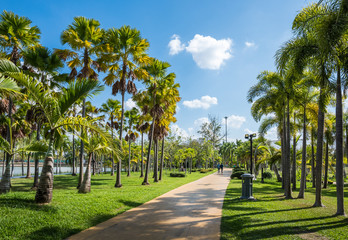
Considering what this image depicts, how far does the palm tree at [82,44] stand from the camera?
14.5 metres

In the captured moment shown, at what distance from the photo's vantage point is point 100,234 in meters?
5.94

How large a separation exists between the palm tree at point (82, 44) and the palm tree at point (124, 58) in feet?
2.97

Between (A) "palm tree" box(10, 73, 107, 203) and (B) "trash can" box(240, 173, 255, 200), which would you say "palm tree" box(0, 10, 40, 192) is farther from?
(B) "trash can" box(240, 173, 255, 200)

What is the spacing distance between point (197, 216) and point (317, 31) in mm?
7806

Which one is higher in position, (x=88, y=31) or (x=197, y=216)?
(x=88, y=31)

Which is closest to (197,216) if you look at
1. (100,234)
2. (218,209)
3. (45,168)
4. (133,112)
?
(218,209)

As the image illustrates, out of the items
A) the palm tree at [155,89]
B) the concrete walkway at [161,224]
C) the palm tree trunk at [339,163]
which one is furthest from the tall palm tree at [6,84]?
the palm tree trunk at [339,163]

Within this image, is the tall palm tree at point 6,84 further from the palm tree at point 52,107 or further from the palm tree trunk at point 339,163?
the palm tree trunk at point 339,163

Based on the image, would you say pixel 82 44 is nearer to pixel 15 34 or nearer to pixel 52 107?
pixel 15 34

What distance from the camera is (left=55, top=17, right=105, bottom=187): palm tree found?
14.5 meters

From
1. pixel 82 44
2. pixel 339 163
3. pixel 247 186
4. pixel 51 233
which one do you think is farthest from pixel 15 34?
pixel 339 163

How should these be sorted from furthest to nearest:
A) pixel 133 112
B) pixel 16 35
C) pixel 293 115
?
pixel 133 112 < pixel 293 115 < pixel 16 35

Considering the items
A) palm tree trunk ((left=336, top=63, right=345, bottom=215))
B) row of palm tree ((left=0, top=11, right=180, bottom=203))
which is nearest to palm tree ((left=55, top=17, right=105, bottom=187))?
row of palm tree ((left=0, top=11, right=180, bottom=203))

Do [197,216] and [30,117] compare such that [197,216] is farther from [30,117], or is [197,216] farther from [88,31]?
[88,31]
